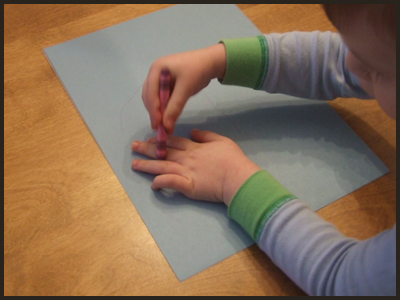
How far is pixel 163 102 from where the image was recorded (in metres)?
0.47

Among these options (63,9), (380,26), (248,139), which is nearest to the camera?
(380,26)

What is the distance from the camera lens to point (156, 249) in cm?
43

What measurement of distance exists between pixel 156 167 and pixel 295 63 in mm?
232

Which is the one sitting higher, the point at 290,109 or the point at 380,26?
the point at 380,26

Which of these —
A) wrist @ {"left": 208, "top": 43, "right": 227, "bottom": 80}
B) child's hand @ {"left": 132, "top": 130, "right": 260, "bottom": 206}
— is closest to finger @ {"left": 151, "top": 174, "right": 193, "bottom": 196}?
child's hand @ {"left": 132, "top": 130, "right": 260, "bottom": 206}

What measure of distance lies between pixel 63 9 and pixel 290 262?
0.51m

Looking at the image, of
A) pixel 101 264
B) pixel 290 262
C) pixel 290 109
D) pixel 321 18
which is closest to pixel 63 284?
pixel 101 264

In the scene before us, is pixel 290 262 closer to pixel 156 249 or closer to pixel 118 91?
pixel 156 249

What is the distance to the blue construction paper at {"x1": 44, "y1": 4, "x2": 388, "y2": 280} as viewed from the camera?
1.45ft

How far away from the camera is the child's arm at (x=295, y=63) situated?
51 cm

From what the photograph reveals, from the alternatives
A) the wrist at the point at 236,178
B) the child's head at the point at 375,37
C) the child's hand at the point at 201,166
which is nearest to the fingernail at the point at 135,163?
the child's hand at the point at 201,166

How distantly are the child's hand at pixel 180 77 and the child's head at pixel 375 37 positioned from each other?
192 millimetres

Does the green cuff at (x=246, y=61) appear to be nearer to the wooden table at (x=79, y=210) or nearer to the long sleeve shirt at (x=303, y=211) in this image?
the long sleeve shirt at (x=303, y=211)

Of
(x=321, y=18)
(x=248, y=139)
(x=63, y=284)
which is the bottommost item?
(x=63, y=284)
